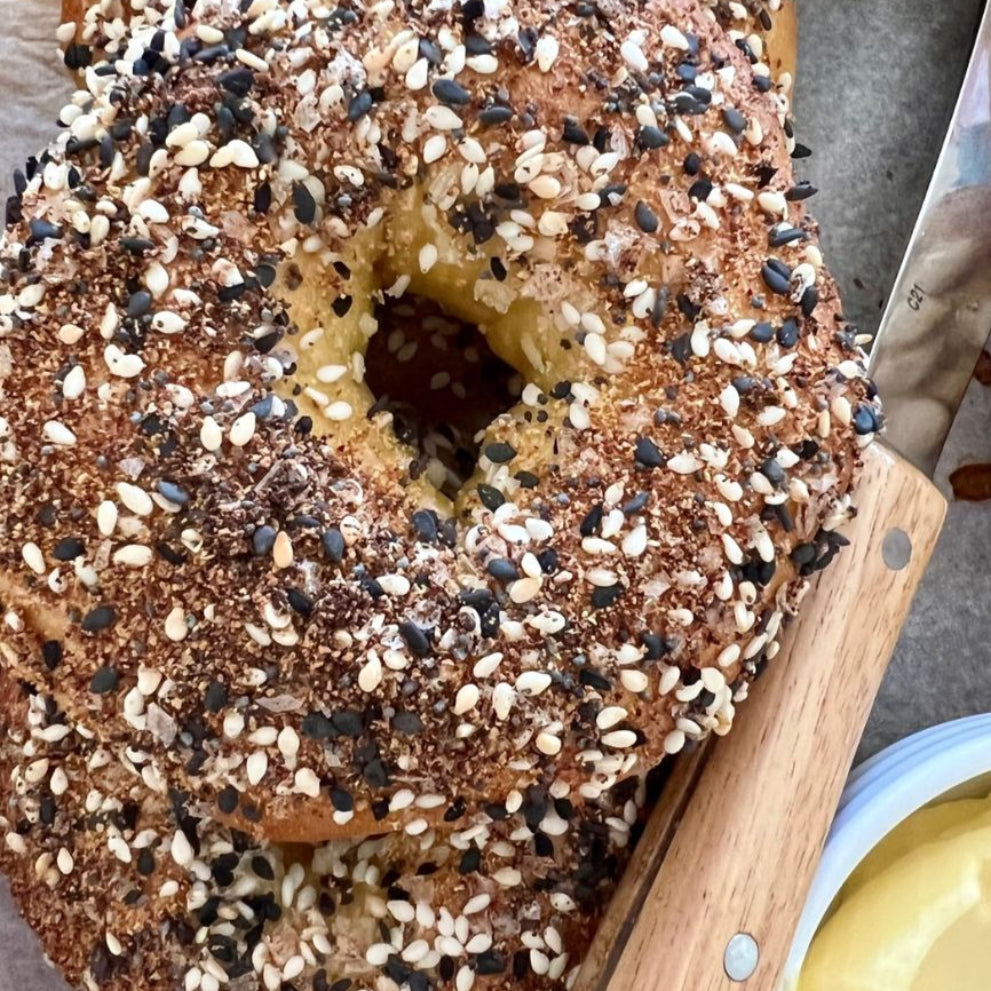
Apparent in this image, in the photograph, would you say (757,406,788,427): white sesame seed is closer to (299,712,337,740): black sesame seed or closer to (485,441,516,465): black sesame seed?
(485,441,516,465): black sesame seed

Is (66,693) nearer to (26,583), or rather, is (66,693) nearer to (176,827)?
(26,583)

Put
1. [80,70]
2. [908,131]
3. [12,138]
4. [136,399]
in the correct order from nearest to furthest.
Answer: [136,399]
[80,70]
[12,138]
[908,131]

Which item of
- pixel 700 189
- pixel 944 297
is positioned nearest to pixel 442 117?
pixel 700 189

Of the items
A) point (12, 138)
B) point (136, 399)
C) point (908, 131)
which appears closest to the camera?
point (136, 399)

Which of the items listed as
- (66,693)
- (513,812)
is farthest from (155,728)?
(513,812)

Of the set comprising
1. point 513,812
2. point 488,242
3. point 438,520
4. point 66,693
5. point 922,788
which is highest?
point 488,242

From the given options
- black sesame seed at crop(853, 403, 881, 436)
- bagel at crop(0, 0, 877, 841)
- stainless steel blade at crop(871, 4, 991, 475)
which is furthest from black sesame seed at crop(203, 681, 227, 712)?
stainless steel blade at crop(871, 4, 991, 475)

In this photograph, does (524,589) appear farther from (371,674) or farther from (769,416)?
(769,416)
